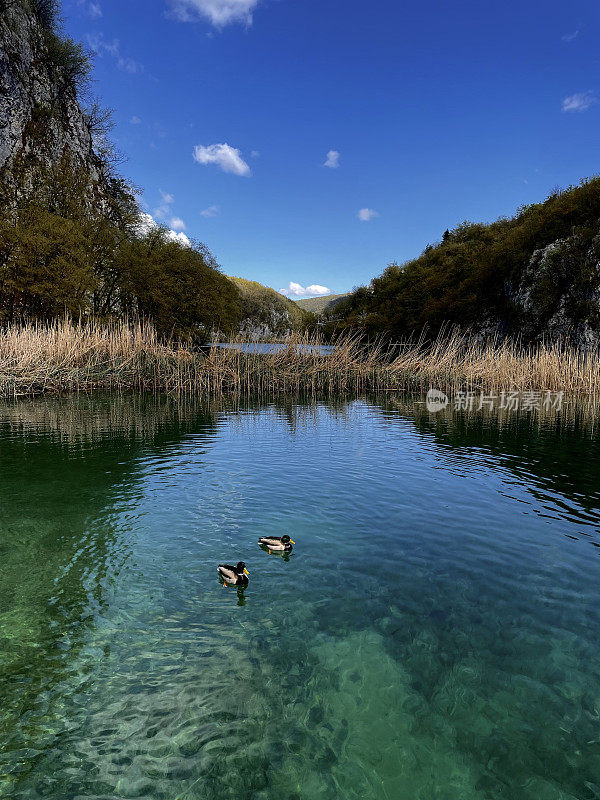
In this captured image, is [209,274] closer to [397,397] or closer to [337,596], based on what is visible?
[397,397]

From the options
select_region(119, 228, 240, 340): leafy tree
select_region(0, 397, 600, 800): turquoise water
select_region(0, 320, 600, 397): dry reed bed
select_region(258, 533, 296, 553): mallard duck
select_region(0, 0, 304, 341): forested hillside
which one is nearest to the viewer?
select_region(0, 397, 600, 800): turquoise water

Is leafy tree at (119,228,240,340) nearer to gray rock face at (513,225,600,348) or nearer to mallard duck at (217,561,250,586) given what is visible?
gray rock face at (513,225,600,348)

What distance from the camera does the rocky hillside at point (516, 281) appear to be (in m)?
44.8

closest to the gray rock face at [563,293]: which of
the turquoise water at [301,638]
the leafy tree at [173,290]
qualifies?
the leafy tree at [173,290]

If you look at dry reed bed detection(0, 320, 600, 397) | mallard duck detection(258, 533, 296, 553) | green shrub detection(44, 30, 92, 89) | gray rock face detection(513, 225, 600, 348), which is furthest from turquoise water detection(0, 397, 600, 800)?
green shrub detection(44, 30, 92, 89)

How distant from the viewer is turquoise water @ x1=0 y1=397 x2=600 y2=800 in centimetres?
360

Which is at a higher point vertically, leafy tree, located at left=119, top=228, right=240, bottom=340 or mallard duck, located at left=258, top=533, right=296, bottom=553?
leafy tree, located at left=119, top=228, right=240, bottom=340

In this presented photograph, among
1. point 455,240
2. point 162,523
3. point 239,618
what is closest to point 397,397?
point 162,523

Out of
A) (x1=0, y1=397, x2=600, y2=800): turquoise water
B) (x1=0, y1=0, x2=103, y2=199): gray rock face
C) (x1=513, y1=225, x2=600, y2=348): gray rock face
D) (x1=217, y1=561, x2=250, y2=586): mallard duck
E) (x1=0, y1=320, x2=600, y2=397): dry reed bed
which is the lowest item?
(x1=0, y1=397, x2=600, y2=800): turquoise water

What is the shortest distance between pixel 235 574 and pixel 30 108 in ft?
199

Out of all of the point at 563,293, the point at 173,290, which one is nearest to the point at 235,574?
the point at 173,290

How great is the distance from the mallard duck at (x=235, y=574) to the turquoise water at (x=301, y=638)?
0.21 meters

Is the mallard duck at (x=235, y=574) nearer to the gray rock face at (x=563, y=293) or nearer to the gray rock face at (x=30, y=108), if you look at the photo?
the gray rock face at (x=563, y=293)

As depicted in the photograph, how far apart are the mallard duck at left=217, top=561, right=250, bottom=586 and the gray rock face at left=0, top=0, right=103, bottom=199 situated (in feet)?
170
